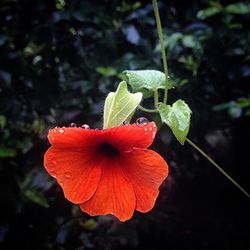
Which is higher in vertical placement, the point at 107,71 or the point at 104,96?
the point at 107,71

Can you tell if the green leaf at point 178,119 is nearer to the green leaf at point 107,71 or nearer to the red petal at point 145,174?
the red petal at point 145,174

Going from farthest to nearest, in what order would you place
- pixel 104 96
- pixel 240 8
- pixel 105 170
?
pixel 104 96 < pixel 240 8 < pixel 105 170

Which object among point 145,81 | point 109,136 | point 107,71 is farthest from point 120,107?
point 107,71

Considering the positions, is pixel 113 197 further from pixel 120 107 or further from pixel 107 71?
pixel 107 71

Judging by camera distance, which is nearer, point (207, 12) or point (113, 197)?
point (113, 197)

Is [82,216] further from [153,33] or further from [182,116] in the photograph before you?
[182,116]

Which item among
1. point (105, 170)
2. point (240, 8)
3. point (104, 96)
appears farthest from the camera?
point (104, 96)

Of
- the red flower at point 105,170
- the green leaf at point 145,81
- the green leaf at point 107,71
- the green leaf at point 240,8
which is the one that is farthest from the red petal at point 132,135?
the green leaf at point 240,8

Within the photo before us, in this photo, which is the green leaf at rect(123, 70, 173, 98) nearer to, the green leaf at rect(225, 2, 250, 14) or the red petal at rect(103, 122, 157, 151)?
the red petal at rect(103, 122, 157, 151)
